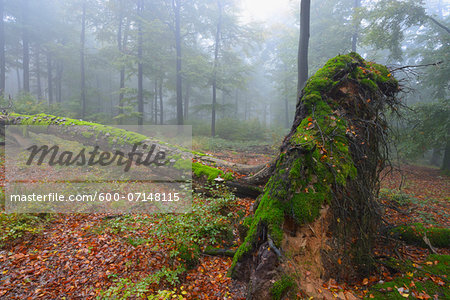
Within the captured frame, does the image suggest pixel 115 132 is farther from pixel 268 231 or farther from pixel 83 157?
pixel 268 231

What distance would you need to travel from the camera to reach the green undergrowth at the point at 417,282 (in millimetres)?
2578

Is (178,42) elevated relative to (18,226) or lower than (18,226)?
elevated

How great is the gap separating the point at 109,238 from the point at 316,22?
19408 millimetres

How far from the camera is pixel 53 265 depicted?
3506mm

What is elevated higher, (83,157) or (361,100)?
(361,100)

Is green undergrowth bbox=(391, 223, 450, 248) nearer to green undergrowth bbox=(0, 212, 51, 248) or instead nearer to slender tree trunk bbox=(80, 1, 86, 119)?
green undergrowth bbox=(0, 212, 51, 248)

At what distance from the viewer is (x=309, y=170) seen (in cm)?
319

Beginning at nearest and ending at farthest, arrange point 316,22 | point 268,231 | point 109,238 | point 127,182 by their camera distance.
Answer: point 268,231
point 109,238
point 127,182
point 316,22

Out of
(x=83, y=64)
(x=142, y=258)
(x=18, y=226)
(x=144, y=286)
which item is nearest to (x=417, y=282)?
(x=144, y=286)

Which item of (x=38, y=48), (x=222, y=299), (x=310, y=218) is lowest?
(x=222, y=299)

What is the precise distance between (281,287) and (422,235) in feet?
11.0

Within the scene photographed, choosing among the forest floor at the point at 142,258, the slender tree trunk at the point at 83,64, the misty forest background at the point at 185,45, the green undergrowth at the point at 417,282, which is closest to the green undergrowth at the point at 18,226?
the forest floor at the point at 142,258

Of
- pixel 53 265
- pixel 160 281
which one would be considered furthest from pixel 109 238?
pixel 160 281

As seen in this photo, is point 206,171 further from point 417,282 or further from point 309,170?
point 417,282
